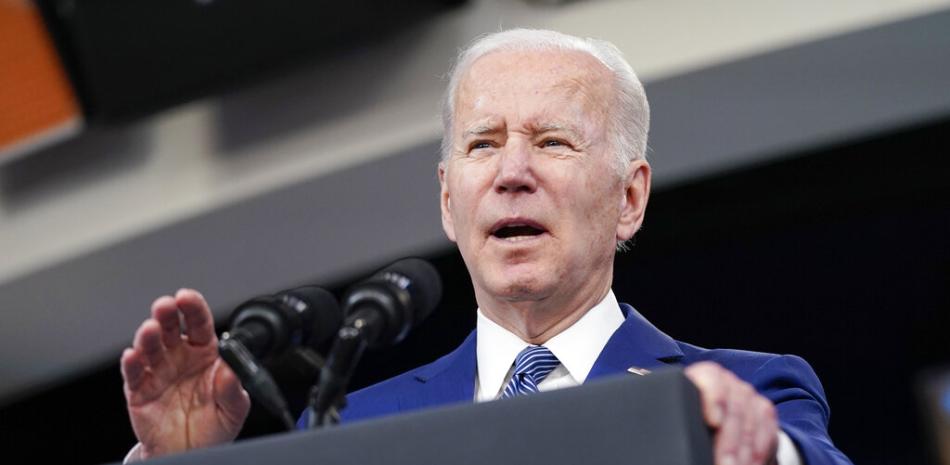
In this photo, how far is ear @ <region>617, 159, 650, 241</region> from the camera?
1.84 m

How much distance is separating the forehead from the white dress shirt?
0.87 feet

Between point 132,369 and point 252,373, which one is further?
point 132,369

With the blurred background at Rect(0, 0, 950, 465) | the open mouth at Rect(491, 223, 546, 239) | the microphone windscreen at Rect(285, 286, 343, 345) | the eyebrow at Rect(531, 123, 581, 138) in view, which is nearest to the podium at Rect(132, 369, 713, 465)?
the microphone windscreen at Rect(285, 286, 343, 345)

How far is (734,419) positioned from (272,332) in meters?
0.47

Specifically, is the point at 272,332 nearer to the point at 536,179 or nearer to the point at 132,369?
the point at 132,369

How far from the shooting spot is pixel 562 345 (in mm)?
1685

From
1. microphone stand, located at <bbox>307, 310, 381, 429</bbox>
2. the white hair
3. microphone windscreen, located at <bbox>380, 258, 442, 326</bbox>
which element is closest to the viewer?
microphone stand, located at <bbox>307, 310, 381, 429</bbox>

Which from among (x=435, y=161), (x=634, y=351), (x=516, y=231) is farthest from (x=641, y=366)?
(x=435, y=161)

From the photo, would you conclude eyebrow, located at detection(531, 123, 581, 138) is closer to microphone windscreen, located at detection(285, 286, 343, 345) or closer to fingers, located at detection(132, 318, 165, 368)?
microphone windscreen, located at detection(285, 286, 343, 345)

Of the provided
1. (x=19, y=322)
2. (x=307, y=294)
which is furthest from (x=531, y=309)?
(x=19, y=322)

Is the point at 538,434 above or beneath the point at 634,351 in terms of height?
above

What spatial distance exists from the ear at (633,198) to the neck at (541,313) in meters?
0.13

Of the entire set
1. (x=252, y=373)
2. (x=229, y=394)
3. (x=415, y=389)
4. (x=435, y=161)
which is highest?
(x=252, y=373)

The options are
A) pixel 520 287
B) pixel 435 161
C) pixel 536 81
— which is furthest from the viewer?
pixel 435 161
